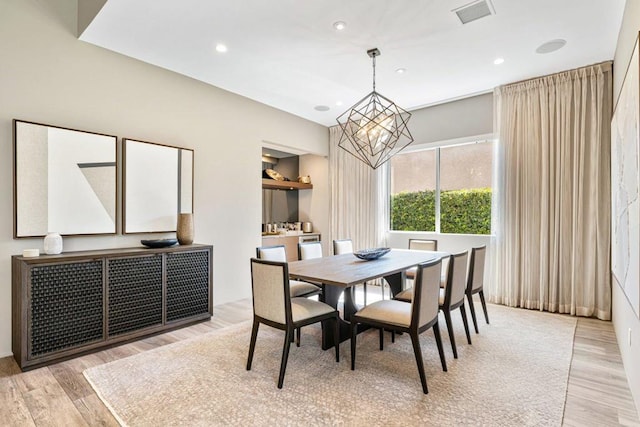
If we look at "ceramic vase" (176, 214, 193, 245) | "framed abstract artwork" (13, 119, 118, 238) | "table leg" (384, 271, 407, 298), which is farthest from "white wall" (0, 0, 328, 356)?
"table leg" (384, 271, 407, 298)

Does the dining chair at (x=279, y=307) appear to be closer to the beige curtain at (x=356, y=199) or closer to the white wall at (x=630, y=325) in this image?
the white wall at (x=630, y=325)

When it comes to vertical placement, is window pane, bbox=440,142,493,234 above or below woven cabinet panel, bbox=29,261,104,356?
above

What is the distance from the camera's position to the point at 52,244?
9.35 feet

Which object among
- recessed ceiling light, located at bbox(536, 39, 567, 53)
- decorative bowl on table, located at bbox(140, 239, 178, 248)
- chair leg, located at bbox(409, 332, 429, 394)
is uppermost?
recessed ceiling light, located at bbox(536, 39, 567, 53)

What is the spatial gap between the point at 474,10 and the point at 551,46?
1.24 m

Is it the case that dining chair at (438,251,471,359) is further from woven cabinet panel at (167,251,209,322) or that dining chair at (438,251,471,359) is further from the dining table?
woven cabinet panel at (167,251,209,322)

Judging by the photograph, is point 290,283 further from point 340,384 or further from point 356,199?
point 356,199

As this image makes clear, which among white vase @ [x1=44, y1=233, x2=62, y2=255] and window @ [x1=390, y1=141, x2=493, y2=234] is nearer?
white vase @ [x1=44, y1=233, x2=62, y2=255]

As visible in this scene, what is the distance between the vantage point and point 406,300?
316 cm

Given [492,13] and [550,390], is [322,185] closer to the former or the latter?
[492,13]

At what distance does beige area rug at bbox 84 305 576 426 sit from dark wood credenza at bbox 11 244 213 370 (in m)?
0.44

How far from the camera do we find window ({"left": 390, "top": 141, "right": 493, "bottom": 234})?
4777 millimetres

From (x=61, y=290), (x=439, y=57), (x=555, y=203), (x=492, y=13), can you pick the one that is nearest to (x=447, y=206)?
(x=555, y=203)

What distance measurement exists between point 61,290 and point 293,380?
6.72 ft
